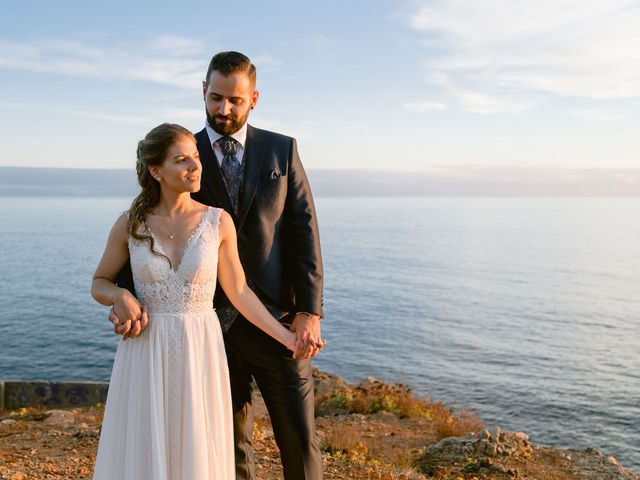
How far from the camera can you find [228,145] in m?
3.96

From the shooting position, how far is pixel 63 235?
127m

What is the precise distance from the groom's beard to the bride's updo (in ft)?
1.08

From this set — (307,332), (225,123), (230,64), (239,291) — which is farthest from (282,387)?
(230,64)

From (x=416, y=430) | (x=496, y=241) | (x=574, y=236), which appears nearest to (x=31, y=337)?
(x=416, y=430)

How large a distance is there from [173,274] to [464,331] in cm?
4679

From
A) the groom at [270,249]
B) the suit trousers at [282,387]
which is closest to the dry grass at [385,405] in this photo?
the suit trousers at [282,387]

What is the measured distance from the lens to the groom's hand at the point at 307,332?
393 centimetres

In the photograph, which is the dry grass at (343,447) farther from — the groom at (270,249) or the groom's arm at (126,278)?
the groom's arm at (126,278)

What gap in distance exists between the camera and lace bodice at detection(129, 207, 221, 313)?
3.47 m

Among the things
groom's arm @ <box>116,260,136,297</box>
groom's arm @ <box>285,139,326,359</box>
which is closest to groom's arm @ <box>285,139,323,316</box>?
groom's arm @ <box>285,139,326,359</box>

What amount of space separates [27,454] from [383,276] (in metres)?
63.9

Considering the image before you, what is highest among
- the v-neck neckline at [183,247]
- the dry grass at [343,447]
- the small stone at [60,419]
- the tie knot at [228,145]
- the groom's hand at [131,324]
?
the tie knot at [228,145]

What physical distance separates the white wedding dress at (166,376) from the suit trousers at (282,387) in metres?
0.46

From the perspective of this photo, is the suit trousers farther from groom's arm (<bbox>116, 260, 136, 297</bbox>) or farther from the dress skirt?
groom's arm (<bbox>116, 260, 136, 297</bbox>)
